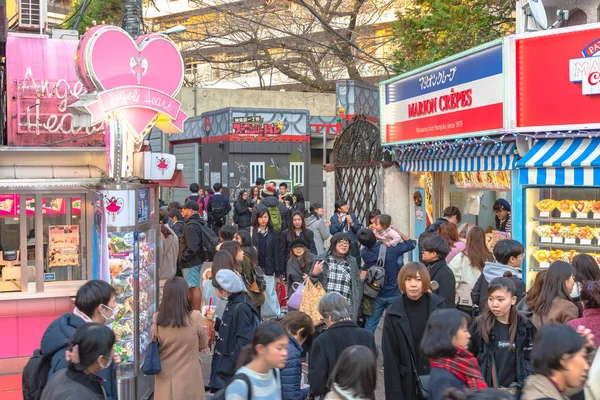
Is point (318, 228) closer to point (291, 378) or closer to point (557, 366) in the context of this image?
point (291, 378)

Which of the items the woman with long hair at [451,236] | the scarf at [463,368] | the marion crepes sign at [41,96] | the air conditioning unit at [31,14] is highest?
the air conditioning unit at [31,14]

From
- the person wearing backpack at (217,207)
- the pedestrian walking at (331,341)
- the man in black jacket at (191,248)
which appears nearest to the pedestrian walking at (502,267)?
the pedestrian walking at (331,341)

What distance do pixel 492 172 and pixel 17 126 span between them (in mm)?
7119

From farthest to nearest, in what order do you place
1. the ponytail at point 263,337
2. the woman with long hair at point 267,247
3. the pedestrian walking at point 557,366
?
the woman with long hair at point 267,247
the ponytail at point 263,337
the pedestrian walking at point 557,366

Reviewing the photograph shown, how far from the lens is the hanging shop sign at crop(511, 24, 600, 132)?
412 inches

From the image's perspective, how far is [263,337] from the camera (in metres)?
4.67

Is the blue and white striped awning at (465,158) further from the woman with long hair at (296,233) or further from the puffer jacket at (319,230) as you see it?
the woman with long hair at (296,233)

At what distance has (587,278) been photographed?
673cm

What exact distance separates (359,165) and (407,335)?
11915 millimetres

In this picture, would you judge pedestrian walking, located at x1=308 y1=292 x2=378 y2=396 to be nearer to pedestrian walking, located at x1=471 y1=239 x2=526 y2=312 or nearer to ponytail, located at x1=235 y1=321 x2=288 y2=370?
ponytail, located at x1=235 y1=321 x2=288 y2=370

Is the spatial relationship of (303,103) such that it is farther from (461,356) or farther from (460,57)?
(461,356)

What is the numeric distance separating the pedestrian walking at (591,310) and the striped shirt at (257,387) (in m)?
2.24

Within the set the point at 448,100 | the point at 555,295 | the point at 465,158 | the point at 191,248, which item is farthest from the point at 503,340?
the point at 448,100

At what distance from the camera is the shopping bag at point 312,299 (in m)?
8.22
